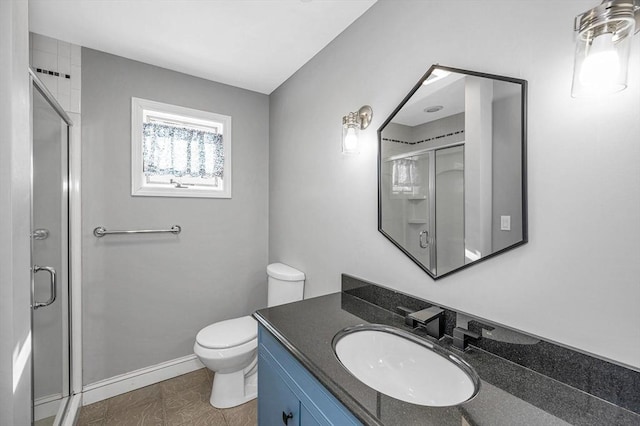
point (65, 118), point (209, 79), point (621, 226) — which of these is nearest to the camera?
point (621, 226)

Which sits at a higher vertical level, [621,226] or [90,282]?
[621,226]

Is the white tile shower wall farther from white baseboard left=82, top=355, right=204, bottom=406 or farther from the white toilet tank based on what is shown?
white baseboard left=82, top=355, right=204, bottom=406

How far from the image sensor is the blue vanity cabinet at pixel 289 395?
833 mm

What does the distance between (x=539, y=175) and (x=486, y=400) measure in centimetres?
67

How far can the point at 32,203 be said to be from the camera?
4.06 ft

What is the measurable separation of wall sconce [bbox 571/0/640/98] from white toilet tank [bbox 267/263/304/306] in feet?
5.85

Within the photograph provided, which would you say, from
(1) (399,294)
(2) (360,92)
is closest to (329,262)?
(1) (399,294)

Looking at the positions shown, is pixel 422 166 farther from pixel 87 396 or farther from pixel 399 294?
pixel 87 396

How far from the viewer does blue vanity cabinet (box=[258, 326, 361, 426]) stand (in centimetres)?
83

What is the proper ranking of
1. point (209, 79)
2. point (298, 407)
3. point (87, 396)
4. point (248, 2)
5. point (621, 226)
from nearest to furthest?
point (621, 226) → point (298, 407) → point (248, 2) → point (87, 396) → point (209, 79)

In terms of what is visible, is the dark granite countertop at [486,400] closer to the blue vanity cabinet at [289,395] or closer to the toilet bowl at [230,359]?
the blue vanity cabinet at [289,395]

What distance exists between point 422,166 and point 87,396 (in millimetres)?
2609

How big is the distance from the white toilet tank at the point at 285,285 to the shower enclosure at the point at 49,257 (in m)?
1.26

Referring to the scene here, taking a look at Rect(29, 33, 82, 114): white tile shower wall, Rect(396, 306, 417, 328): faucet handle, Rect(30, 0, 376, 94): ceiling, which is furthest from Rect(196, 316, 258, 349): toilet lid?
Rect(30, 0, 376, 94): ceiling
